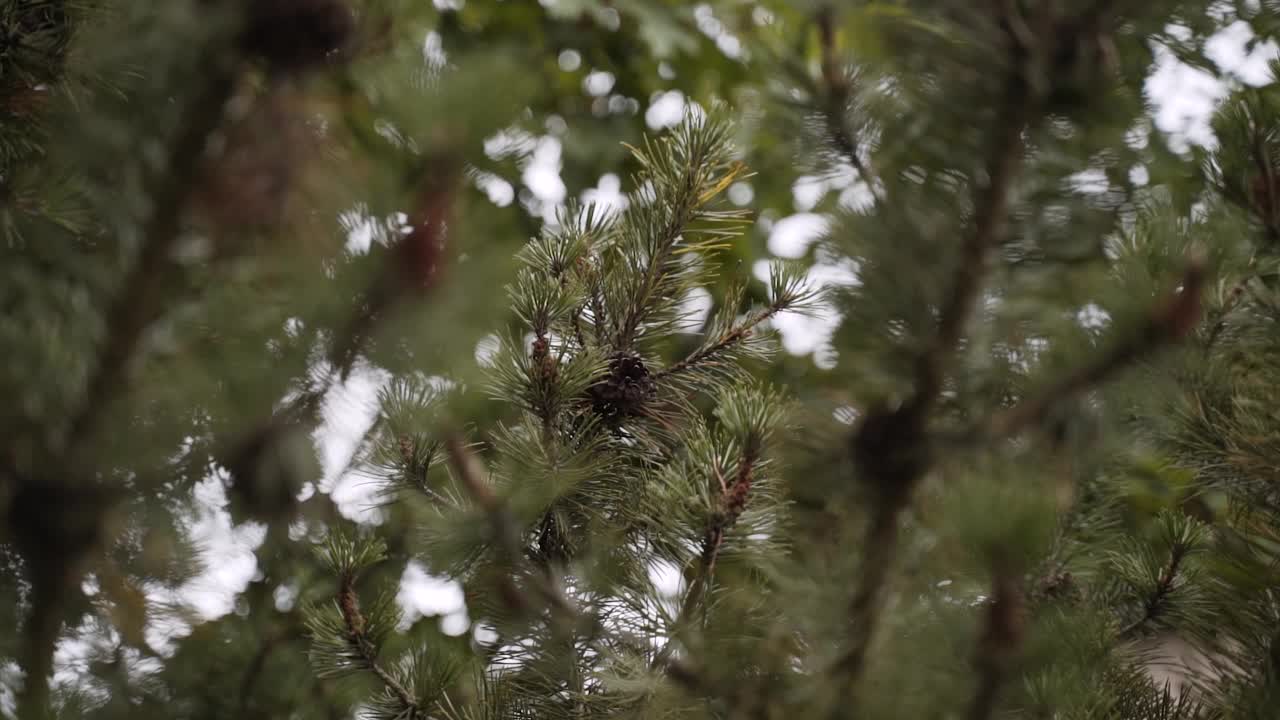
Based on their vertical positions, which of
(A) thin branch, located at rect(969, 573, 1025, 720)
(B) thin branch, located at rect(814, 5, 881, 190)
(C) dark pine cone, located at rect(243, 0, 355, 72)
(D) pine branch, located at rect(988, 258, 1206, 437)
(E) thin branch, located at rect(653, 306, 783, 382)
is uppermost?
(E) thin branch, located at rect(653, 306, 783, 382)

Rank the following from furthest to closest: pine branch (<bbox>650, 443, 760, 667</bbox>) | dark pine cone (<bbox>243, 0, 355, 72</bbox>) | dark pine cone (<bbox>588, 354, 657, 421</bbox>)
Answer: dark pine cone (<bbox>588, 354, 657, 421</bbox>) → pine branch (<bbox>650, 443, 760, 667</bbox>) → dark pine cone (<bbox>243, 0, 355, 72</bbox>)

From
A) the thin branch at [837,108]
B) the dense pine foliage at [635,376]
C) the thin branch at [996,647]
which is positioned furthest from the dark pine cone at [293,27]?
the thin branch at [996,647]

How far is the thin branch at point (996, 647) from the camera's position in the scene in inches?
16.1

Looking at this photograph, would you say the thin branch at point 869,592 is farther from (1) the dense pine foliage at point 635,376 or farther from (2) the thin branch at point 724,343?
(2) the thin branch at point 724,343

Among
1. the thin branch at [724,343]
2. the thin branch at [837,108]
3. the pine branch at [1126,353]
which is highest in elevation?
the thin branch at [724,343]

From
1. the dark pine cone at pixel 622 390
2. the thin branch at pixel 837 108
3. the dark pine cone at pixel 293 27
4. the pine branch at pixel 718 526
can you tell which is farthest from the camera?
the dark pine cone at pixel 622 390

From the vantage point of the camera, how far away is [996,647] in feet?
1.36

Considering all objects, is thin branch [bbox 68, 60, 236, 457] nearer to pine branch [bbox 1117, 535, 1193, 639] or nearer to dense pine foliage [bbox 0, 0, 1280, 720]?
dense pine foliage [bbox 0, 0, 1280, 720]

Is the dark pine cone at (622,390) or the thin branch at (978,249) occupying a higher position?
the dark pine cone at (622,390)

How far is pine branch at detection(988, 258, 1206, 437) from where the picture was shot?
0.38 m

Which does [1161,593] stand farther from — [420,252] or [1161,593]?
[420,252]

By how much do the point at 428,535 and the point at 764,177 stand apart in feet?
3.92

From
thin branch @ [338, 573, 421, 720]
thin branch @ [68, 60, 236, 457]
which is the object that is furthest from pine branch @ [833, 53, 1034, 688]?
thin branch @ [338, 573, 421, 720]

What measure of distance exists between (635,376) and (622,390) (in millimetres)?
19
